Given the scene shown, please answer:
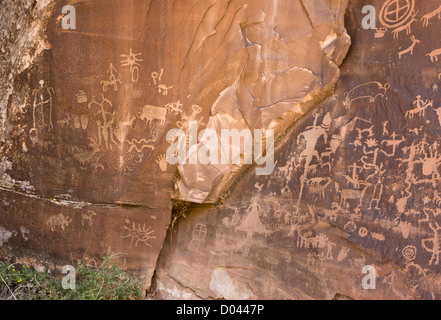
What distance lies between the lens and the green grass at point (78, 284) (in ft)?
9.89

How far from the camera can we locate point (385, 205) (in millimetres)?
2779

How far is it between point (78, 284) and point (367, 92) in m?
2.42

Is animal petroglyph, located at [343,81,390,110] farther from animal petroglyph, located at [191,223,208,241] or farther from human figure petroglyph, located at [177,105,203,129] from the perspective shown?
animal petroglyph, located at [191,223,208,241]

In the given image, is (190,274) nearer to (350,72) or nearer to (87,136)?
(87,136)

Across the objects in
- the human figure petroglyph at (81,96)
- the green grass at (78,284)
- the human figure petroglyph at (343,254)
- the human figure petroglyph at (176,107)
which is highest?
the human figure petroglyph at (81,96)

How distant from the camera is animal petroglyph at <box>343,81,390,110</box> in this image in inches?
115

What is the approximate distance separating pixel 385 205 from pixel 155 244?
1648mm

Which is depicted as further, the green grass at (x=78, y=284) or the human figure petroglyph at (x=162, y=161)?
the human figure petroglyph at (x=162, y=161)

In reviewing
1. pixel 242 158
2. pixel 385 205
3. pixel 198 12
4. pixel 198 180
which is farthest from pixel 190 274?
pixel 198 12

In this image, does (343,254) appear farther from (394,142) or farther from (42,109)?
(42,109)

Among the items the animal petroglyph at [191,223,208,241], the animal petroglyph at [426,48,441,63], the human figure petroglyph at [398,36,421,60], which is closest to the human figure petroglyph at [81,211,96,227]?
the animal petroglyph at [191,223,208,241]

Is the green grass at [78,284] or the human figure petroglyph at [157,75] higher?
the human figure petroglyph at [157,75]

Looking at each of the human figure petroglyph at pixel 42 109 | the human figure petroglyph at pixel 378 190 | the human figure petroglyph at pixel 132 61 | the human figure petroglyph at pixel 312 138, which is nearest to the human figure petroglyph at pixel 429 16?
the human figure petroglyph at pixel 312 138

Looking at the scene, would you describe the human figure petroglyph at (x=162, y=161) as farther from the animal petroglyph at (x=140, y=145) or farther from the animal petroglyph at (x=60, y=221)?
the animal petroglyph at (x=60, y=221)
